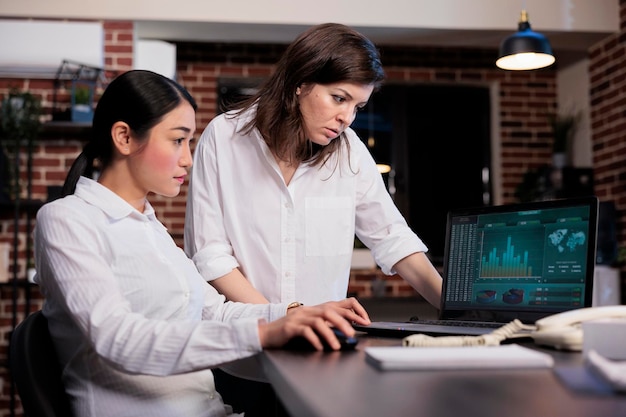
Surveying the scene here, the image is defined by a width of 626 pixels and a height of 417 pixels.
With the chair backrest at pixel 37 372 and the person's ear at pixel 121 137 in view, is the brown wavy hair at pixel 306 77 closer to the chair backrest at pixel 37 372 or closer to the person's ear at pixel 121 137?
the person's ear at pixel 121 137

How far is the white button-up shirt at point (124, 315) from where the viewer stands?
49.2 inches

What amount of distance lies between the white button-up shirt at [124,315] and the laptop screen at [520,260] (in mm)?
614

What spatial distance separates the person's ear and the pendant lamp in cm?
345

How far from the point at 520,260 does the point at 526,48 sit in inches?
123

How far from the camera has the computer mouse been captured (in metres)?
1.27

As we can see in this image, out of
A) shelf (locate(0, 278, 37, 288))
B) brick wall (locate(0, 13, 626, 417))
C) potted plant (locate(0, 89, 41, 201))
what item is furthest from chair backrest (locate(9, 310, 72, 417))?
brick wall (locate(0, 13, 626, 417))

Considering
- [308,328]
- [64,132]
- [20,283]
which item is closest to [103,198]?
[308,328]

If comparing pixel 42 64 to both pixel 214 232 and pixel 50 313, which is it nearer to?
pixel 214 232

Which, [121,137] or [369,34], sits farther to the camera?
[369,34]

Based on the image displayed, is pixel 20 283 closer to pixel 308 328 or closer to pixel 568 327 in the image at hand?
pixel 308 328

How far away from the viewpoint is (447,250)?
6.45 feet

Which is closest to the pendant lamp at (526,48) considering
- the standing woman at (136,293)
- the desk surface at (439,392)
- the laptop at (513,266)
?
the laptop at (513,266)

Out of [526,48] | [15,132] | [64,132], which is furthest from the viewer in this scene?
[64,132]

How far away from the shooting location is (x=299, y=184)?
2182mm
